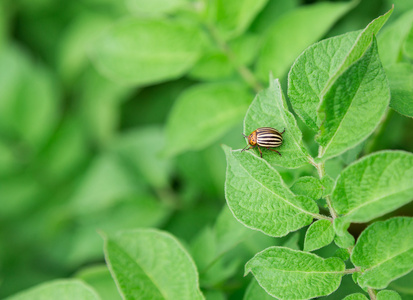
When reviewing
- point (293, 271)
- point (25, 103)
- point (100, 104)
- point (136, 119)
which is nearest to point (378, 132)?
point (293, 271)

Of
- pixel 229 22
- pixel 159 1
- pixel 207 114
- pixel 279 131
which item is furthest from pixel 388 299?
pixel 159 1

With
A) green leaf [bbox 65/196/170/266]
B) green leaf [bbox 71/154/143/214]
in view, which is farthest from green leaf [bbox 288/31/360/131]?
green leaf [bbox 71/154/143/214]

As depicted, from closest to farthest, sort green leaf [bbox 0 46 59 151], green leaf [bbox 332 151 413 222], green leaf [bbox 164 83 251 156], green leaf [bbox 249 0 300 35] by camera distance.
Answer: green leaf [bbox 332 151 413 222], green leaf [bbox 164 83 251 156], green leaf [bbox 249 0 300 35], green leaf [bbox 0 46 59 151]

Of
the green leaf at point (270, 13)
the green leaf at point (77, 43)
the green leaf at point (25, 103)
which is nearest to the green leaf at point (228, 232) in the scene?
the green leaf at point (270, 13)

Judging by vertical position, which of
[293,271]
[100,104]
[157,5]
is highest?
[157,5]

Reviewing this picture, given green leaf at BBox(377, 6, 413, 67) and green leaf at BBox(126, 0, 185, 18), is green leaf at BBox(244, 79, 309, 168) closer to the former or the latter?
green leaf at BBox(377, 6, 413, 67)

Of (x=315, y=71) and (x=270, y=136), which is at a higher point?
(x=315, y=71)

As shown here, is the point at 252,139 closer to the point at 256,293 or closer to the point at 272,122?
the point at 272,122
